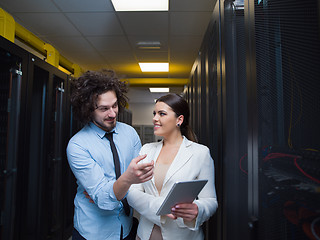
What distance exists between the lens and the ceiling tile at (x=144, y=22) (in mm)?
3045

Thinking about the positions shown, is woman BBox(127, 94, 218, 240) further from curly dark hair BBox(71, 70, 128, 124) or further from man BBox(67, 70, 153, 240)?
curly dark hair BBox(71, 70, 128, 124)

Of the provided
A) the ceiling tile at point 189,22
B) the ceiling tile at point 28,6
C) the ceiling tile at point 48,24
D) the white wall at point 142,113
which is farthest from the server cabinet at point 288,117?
the white wall at point 142,113

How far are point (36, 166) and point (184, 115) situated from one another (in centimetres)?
155

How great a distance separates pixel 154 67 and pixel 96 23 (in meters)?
2.17

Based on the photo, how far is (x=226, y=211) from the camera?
1.08 metres

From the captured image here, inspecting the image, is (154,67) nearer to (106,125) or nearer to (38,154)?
(38,154)

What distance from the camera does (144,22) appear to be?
3242mm

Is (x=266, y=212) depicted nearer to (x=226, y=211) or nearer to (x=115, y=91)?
(x=226, y=211)

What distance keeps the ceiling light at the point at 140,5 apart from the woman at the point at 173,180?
6.08ft

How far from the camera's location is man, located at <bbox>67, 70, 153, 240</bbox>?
1262 millimetres

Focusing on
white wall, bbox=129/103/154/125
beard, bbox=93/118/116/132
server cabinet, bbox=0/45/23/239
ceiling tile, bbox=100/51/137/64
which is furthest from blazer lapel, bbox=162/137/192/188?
white wall, bbox=129/103/154/125

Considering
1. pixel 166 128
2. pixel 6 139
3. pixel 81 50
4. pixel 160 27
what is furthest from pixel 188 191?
pixel 81 50

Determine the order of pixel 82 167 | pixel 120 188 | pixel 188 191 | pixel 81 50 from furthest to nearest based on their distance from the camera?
pixel 81 50 → pixel 82 167 → pixel 120 188 → pixel 188 191

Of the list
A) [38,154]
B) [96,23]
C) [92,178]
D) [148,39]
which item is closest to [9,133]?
[38,154]
